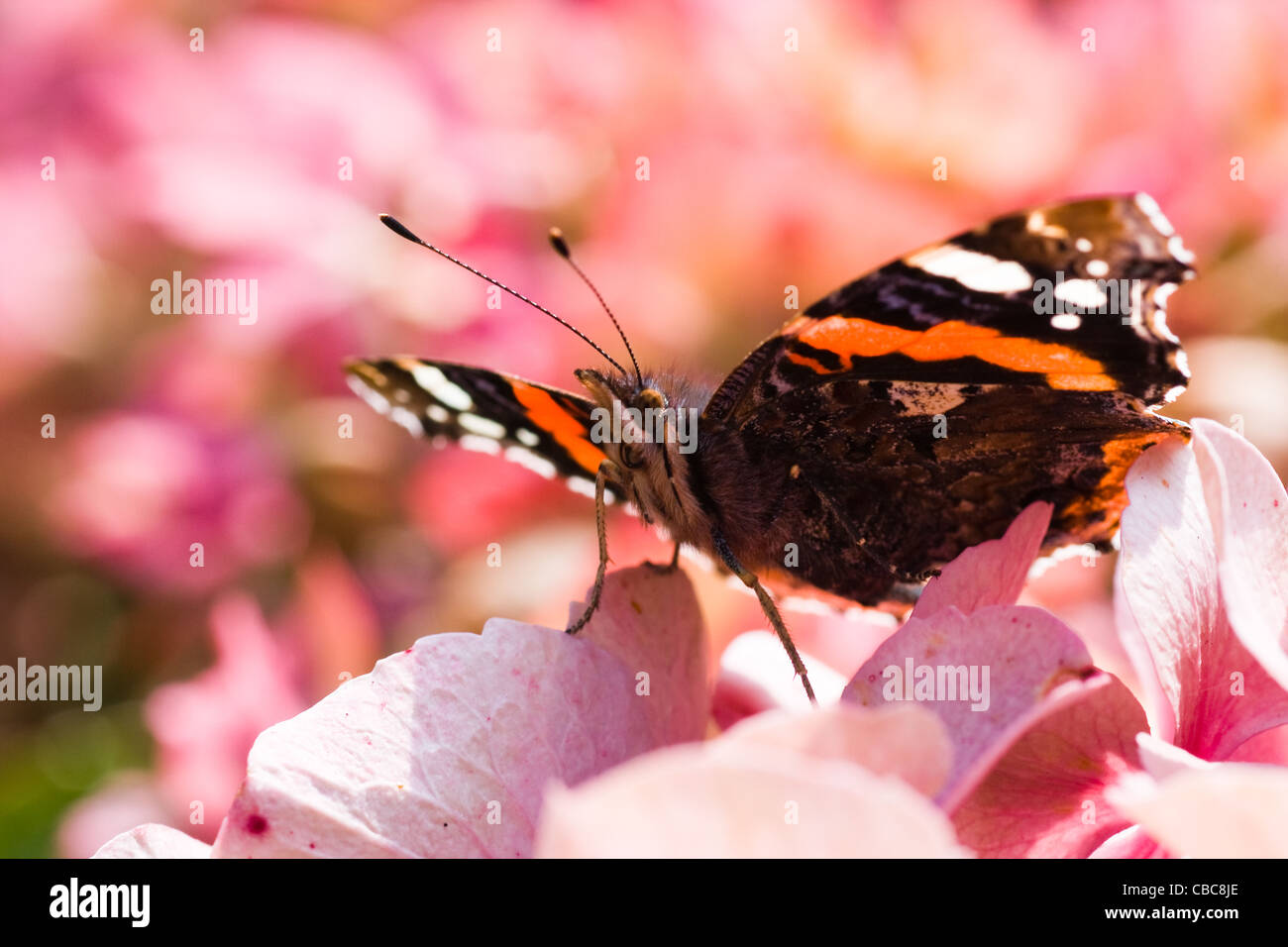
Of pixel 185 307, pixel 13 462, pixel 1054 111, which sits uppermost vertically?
pixel 1054 111

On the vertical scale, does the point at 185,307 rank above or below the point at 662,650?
above

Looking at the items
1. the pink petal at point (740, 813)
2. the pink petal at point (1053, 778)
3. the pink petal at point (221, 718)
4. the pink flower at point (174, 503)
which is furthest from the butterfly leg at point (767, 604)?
the pink flower at point (174, 503)

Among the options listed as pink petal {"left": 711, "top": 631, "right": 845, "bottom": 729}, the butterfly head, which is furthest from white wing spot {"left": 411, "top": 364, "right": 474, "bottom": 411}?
pink petal {"left": 711, "top": 631, "right": 845, "bottom": 729}

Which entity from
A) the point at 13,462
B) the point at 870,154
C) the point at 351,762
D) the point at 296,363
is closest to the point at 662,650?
the point at 351,762

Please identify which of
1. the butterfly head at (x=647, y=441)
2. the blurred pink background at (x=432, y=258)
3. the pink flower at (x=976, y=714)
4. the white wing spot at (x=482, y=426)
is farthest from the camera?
the blurred pink background at (x=432, y=258)

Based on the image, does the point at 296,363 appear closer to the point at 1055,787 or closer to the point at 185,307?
the point at 185,307

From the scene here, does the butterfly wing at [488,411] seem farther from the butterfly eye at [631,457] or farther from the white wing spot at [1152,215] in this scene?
the white wing spot at [1152,215]

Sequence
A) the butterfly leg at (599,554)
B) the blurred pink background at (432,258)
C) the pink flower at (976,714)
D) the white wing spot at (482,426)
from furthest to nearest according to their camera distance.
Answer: the blurred pink background at (432,258) < the white wing spot at (482,426) < the butterfly leg at (599,554) < the pink flower at (976,714)
